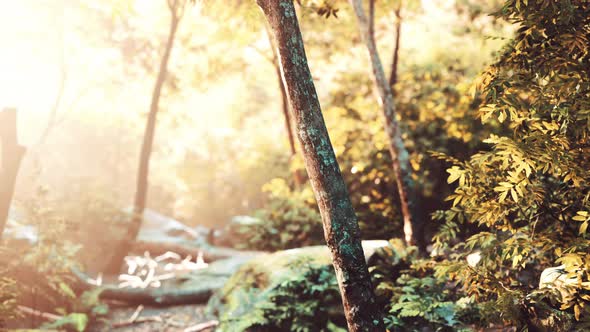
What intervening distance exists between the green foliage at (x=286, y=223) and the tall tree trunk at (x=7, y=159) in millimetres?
6160

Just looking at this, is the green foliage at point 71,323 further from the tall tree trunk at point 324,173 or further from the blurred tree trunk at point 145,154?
the tall tree trunk at point 324,173

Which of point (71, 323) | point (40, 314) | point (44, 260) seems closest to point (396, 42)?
point (44, 260)

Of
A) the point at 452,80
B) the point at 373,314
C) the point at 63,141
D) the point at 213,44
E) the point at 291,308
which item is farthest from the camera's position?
the point at 63,141

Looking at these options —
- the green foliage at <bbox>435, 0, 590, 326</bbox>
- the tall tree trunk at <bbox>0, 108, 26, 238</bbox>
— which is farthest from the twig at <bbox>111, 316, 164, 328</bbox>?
the green foliage at <bbox>435, 0, 590, 326</bbox>

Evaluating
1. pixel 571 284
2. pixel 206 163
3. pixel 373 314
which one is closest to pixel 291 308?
pixel 373 314

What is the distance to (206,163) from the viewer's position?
26391 millimetres

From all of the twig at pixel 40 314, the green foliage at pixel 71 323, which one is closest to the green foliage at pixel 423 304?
the green foliage at pixel 71 323

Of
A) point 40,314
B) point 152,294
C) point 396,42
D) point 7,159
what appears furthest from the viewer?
point 396,42

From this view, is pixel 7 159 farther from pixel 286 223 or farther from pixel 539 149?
pixel 286 223

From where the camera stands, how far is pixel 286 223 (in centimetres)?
1215

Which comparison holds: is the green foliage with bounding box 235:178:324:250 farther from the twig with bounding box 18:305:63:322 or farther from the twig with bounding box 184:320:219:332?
the twig with bounding box 18:305:63:322

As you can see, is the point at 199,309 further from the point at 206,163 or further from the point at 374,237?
the point at 206,163

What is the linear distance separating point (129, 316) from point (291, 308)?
196 inches

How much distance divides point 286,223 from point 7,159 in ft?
24.7
